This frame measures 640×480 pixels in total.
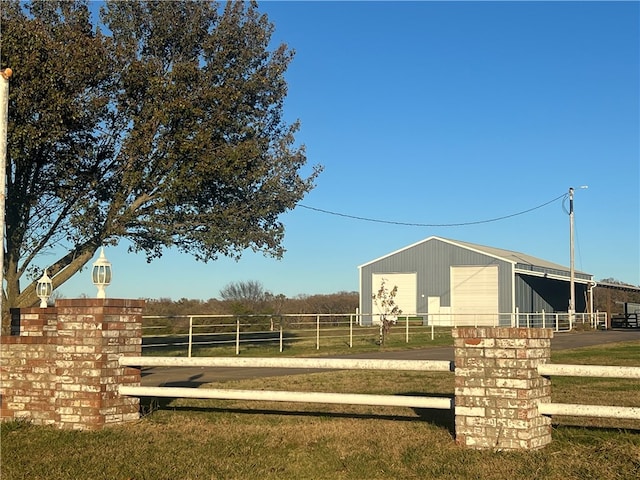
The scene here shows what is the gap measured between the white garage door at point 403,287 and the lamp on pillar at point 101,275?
39.6 meters

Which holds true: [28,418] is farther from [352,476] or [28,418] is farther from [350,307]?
[350,307]

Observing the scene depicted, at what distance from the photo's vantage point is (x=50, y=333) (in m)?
8.59

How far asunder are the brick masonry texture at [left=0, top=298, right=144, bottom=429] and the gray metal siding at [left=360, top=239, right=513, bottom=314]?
38802 millimetres

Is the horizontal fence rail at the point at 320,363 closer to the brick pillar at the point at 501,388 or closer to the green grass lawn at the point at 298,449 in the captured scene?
the brick pillar at the point at 501,388

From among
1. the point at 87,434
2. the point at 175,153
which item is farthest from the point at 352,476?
the point at 175,153

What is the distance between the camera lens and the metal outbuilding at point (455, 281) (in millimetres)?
44844

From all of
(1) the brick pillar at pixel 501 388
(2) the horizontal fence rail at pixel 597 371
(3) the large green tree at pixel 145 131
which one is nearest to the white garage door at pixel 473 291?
(3) the large green tree at pixel 145 131

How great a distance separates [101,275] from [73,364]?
102 cm

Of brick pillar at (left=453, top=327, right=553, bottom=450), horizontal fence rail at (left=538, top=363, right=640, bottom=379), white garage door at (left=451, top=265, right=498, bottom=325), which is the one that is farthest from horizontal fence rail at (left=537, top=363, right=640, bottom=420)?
white garage door at (left=451, top=265, right=498, bottom=325)

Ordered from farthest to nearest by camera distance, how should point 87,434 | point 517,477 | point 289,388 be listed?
1. point 289,388
2. point 87,434
3. point 517,477

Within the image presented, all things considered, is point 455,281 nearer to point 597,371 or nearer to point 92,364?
point 92,364

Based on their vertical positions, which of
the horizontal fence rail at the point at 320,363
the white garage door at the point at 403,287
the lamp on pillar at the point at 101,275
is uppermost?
the white garage door at the point at 403,287

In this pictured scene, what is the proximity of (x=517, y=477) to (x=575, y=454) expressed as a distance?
869 millimetres

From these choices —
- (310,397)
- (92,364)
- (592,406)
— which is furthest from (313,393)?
(592,406)
